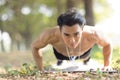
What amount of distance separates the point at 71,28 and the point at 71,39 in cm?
17

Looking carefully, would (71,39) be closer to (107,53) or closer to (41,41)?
(41,41)

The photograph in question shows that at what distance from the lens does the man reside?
21.1 ft

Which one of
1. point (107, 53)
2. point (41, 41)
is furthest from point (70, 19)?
point (107, 53)

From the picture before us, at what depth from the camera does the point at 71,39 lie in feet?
20.9

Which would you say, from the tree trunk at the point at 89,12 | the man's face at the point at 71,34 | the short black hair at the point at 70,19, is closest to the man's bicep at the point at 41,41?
the short black hair at the point at 70,19

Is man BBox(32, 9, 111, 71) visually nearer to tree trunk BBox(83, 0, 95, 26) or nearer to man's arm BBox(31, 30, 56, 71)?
man's arm BBox(31, 30, 56, 71)

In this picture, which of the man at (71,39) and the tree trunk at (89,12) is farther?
the tree trunk at (89,12)

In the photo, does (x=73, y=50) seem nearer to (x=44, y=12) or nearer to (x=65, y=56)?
(x=65, y=56)

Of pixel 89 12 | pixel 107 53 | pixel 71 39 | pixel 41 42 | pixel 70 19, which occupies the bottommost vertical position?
pixel 107 53

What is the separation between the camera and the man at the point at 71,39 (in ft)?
21.1

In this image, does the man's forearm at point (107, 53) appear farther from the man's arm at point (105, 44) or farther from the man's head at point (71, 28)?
the man's head at point (71, 28)

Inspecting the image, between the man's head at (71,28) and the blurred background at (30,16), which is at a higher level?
the blurred background at (30,16)

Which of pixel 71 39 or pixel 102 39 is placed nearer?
pixel 71 39

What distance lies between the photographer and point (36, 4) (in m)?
32.0
